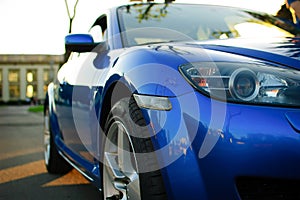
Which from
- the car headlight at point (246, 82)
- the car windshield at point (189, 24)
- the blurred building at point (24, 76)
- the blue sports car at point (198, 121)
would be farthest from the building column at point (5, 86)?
the car headlight at point (246, 82)

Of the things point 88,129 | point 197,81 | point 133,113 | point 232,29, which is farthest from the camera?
point 232,29

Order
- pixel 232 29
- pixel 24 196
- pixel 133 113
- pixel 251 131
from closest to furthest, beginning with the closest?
pixel 251 131
pixel 133 113
pixel 232 29
pixel 24 196

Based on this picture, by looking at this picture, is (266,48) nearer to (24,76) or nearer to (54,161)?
(54,161)

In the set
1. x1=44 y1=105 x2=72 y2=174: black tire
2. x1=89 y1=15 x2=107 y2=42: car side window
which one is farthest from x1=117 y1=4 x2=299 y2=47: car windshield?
x1=44 y1=105 x2=72 y2=174: black tire

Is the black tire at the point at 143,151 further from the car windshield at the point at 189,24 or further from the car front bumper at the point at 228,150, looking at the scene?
the car windshield at the point at 189,24

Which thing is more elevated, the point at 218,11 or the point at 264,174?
the point at 218,11

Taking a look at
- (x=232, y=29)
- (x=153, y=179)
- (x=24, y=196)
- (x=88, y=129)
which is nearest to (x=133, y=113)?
(x=153, y=179)

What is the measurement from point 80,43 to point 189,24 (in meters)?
0.79

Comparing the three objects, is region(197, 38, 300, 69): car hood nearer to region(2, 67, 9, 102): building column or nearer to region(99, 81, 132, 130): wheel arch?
region(99, 81, 132, 130): wheel arch

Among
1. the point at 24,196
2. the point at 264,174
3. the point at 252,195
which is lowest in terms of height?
the point at 24,196

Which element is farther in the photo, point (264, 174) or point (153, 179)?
point (153, 179)

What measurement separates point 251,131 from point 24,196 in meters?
2.30

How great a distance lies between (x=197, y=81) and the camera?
1.93 metres

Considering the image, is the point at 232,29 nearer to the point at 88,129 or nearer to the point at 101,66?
the point at 101,66
